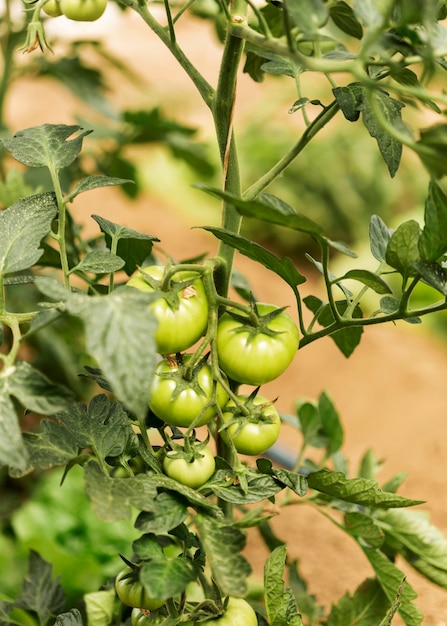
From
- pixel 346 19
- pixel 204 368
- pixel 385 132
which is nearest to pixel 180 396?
pixel 204 368

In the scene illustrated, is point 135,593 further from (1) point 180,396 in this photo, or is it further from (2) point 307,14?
(2) point 307,14

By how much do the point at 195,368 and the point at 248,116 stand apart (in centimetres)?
275

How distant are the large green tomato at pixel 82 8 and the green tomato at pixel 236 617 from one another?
0.48 m

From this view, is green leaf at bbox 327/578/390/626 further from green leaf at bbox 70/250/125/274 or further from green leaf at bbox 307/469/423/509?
green leaf at bbox 70/250/125/274

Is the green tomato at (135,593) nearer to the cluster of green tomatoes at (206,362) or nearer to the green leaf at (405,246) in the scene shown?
the cluster of green tomatoes at (206,362)

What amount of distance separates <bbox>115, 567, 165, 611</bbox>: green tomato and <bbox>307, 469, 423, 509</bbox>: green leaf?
150mm

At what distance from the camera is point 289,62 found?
0.64 meters

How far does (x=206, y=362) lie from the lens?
0.56m

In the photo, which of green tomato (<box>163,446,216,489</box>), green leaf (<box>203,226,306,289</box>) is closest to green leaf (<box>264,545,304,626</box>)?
green tomato (<box>163,446,216,489</box>)

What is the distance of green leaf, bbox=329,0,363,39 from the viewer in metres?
0.62

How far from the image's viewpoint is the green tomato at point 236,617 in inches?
22.4

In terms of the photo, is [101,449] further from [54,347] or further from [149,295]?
[54,347]

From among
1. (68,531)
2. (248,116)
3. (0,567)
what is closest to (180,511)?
(0,567)

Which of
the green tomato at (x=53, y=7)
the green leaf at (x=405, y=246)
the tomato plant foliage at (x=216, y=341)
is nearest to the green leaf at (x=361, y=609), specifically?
the tomato plant foliage at (x=216, y=341)
